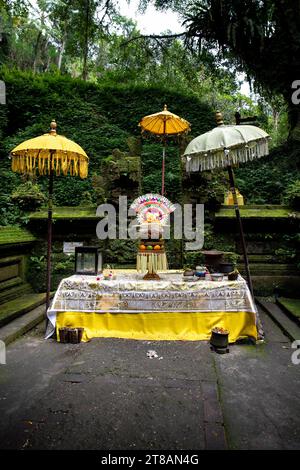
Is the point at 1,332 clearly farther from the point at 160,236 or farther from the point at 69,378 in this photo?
the point at 160,236

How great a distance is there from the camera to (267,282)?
6.35m

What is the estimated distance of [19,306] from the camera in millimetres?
5316

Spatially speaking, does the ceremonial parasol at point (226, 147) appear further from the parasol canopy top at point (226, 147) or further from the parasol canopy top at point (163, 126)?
the parasol canopy top at point (163, 126)

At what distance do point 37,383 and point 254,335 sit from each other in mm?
2958

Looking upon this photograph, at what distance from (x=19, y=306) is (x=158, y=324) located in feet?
8.82

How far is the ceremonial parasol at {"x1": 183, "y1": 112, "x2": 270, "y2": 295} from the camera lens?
4.14 metres

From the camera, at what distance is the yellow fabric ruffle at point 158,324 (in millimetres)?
4281

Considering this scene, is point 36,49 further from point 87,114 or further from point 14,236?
point 14,236

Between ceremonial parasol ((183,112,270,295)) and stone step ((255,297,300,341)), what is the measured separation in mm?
2728

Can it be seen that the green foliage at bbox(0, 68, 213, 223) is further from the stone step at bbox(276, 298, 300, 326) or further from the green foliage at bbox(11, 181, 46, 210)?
the stone step at bbox(276, 298, 300, 326)

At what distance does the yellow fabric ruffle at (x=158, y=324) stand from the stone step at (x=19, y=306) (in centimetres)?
104

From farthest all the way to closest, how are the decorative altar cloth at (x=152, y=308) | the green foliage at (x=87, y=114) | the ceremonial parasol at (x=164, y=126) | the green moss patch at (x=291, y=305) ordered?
the green foliage at (x=87, y=114)
the ceremonial parasol at (x=164, y=126)
the green moss patch at (x=291, y=305)
the decorative altar cloth at (x=152, y=308)

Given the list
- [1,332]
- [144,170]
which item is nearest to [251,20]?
[144,170]

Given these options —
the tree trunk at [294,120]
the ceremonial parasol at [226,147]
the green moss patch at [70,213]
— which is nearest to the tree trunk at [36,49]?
the tree trunk at [294,120]
